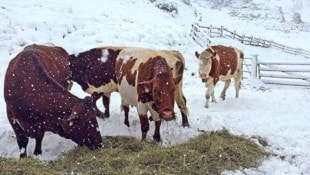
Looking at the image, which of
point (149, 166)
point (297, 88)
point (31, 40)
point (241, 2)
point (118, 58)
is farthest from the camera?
point (241, 2)

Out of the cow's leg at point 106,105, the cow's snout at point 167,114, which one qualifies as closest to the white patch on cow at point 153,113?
the cow's snout at point 167,114

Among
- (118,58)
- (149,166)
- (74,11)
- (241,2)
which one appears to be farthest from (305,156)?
(241,2)

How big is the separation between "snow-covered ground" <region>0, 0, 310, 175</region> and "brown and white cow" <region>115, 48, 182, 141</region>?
70cm

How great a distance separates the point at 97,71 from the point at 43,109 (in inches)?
96.9

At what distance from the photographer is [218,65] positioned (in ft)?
35.8

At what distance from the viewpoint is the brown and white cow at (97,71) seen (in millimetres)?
8922

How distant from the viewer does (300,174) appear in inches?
244

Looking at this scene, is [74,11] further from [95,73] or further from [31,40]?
[95,73]

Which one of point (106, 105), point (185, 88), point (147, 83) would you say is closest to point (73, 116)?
point (147, 83)

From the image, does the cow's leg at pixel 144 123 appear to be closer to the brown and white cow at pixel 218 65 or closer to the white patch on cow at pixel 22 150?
the white patch on cow at pixel 22 150

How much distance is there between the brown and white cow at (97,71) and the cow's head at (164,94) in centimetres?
221

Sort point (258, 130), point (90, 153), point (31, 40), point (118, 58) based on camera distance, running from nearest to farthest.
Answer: point (90, 153), point (258, 130), point (118, 58), point (31, 40)

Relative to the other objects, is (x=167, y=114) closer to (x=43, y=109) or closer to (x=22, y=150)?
(x=43, y=109)

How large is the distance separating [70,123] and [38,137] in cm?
77
